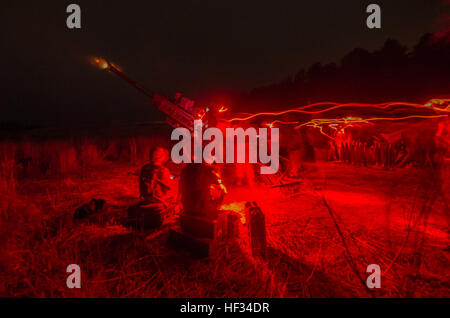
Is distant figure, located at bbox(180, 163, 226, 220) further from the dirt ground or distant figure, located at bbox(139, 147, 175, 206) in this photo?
distant figure, located at bbox(139, 147, 175, 206)

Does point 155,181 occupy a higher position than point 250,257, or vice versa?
point 155,181

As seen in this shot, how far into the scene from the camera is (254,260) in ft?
9.93

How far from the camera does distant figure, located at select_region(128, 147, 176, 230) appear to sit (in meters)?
3.77

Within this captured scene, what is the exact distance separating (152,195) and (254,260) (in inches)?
83.2

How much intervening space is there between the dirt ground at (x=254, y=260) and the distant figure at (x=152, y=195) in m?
0.27

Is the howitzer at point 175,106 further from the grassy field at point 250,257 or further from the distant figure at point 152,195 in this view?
the grassy field at point 250,257

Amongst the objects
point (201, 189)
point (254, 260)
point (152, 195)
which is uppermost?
point (201, 189)

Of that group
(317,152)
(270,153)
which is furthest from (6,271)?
(317,152)

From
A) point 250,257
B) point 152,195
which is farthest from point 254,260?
point 152,195

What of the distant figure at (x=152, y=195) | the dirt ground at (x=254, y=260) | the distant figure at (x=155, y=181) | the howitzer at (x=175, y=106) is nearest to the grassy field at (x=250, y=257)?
the dirt ground at (x=254, y=260)

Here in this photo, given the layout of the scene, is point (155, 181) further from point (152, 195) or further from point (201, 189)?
point (201, 189)

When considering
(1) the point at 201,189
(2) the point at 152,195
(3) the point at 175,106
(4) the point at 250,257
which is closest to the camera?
(1) the point at 201,189

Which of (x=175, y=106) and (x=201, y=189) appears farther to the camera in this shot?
(x=175, y=106)

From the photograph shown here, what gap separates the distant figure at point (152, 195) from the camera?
377cm
